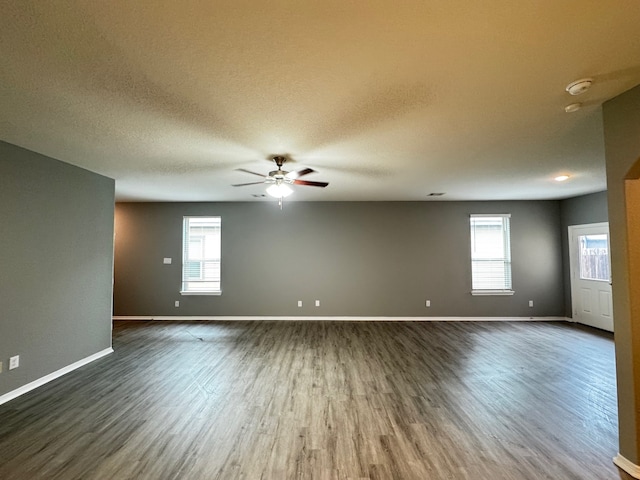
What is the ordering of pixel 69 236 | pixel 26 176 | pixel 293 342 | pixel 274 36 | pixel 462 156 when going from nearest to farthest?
pixel 274 36 → pixel 26 176 → pixel 462 156 → pixel 69 236 → pixel 293 342

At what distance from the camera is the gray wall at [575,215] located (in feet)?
18.0

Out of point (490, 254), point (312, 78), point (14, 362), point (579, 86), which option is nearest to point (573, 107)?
point (579, 86)

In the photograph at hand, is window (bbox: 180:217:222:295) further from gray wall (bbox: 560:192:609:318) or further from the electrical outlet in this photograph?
gray wall (bbox: 560:192:609:318)

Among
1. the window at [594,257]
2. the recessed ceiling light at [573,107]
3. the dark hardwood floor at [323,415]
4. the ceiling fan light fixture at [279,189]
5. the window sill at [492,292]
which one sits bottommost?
the dark hardwood floor at [323,415]

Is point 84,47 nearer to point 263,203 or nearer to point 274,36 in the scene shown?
point 274,36

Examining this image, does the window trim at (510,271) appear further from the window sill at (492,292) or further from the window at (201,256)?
the window at (201,256)

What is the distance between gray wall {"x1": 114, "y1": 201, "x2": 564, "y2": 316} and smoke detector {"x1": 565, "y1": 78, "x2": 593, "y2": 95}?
14.9 feet

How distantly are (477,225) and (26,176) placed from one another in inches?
292

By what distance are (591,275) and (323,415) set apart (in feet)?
20.3

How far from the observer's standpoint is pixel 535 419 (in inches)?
101

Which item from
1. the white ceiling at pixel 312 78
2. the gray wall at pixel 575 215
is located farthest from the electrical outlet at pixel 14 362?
the gray wall at pixel 575 215

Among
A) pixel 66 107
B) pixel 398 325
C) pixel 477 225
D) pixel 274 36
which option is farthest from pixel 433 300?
pixel 66 107

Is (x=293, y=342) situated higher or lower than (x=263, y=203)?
lower

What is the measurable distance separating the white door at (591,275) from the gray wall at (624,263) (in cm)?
438
